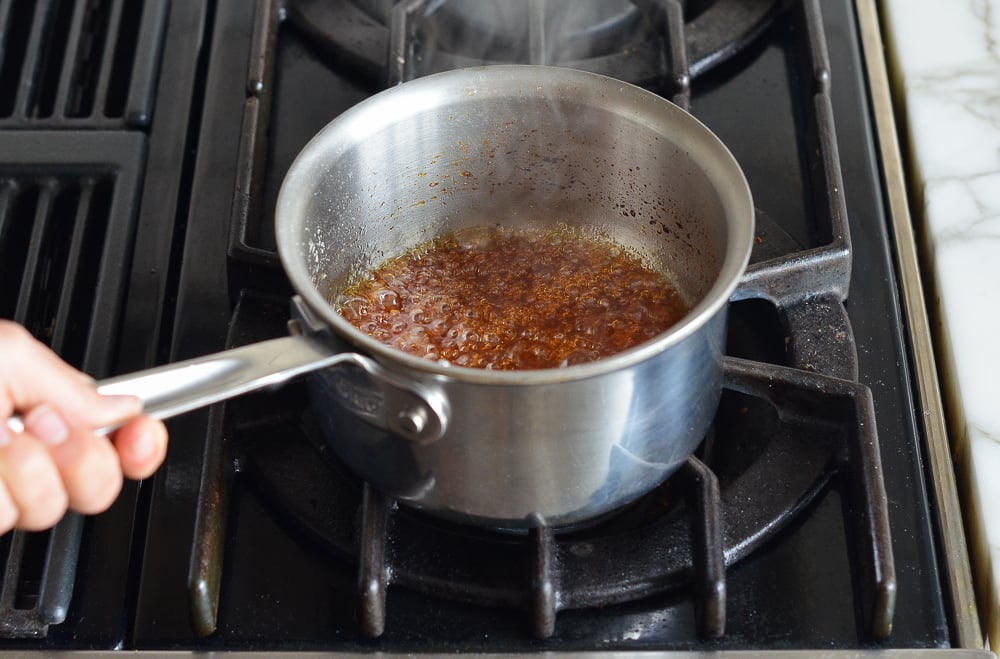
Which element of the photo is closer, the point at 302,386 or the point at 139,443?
the point at 139,443

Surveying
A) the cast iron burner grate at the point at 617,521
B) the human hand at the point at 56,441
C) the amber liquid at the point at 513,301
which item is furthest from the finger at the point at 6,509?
the amber liquid at the point at 513,301

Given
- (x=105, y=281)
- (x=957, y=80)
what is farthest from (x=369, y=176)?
(x=957, y=80)

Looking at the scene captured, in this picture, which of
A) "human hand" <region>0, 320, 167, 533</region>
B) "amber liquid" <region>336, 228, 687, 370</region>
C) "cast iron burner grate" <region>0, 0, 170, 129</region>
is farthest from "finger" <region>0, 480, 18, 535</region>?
"cast iron burner grate" <region>0, 0, 170, 129</region>

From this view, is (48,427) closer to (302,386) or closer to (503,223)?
(302,386)

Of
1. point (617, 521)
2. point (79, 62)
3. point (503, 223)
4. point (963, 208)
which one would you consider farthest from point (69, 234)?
point (963, 208)

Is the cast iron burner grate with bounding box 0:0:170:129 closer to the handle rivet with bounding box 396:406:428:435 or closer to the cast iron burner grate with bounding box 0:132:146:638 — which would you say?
the cast iron burner grate with bounding box 0:132:146:638

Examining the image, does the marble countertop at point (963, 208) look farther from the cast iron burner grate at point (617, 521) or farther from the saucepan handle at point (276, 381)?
→ the saucepan handle at point (276, 381)
